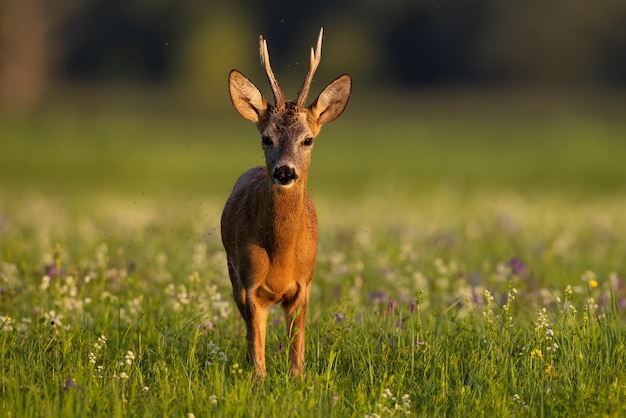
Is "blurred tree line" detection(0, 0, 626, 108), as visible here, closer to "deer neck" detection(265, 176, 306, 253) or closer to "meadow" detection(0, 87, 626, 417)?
"meadow" detection(0, 87, 626, 417)

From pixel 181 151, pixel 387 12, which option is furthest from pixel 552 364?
pixel 387 12

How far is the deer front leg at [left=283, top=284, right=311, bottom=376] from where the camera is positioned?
263 inches

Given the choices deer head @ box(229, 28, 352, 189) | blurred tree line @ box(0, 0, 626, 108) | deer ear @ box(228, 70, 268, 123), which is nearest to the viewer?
deer head @ box(229, 28, 352, 189)

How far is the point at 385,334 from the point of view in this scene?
6961mm

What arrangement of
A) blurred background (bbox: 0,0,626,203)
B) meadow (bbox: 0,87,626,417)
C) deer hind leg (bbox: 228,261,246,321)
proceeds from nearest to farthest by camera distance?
meadow (bbox: 0,87,626,417) < deer hind leg (bbox: 228,261,246,321) < blurred background (bbox: 0,0,626,203)

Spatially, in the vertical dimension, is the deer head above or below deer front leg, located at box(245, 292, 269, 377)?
above

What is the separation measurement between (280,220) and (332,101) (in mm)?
900

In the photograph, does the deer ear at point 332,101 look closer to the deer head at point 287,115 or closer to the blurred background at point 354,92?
the deer head at point 287,115

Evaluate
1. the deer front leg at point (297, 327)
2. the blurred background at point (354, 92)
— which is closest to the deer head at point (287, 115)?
the deer front leg at point (297, 327)

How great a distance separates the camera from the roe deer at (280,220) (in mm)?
6785

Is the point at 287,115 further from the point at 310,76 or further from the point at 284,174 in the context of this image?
the point at 284,174

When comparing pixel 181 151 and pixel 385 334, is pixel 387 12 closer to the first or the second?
pixel 181 151

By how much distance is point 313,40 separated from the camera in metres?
59.7

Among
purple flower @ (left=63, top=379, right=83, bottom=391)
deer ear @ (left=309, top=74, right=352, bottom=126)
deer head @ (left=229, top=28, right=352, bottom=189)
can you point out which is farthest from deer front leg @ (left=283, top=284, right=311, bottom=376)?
purple flower @ (left=63, top=379, right=83, bottom=391)
